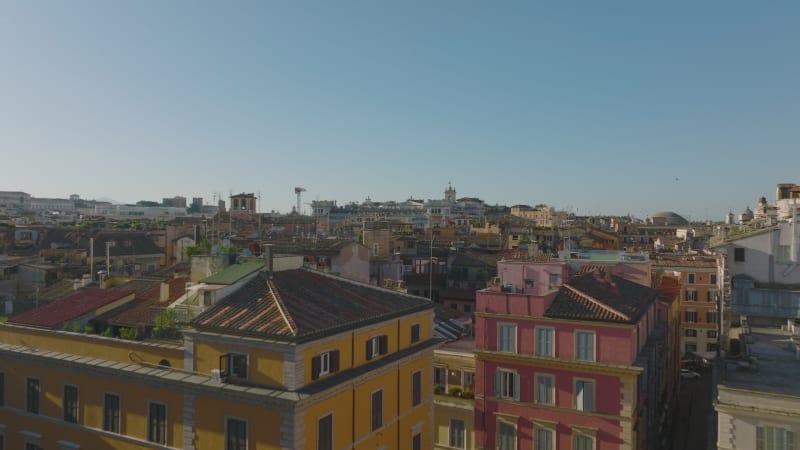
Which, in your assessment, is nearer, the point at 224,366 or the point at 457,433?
the point at 224,366

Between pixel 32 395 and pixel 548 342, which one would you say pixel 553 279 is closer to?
pixel 548 342

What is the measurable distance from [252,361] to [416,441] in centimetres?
1021

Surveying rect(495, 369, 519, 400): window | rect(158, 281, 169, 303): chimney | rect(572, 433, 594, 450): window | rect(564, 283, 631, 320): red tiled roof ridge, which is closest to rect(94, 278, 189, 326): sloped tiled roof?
rect(158, 281, 169, 303): chimney

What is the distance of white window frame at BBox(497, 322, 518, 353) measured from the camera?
32688mm

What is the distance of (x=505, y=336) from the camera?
32938 mm

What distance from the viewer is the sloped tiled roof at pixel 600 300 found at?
30484 mm

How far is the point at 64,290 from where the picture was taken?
41.2 metres

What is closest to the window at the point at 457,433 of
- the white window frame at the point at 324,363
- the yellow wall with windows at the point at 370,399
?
the yellow wall with windows at the point at 370,399

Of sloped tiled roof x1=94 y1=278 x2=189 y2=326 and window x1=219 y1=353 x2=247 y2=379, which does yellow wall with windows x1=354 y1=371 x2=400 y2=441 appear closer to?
window x1=219 y1=353 x2=247 y2=379

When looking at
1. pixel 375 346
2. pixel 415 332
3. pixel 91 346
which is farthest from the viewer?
pixel 415 332

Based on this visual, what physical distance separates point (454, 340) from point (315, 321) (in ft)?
64.0

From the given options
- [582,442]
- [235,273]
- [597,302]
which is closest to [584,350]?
[597,302]

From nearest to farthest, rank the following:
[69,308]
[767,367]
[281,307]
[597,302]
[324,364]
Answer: [324,364] → [281,307] → [767,367] → [69,308] → [597,302]

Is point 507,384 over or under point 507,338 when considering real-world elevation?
under
